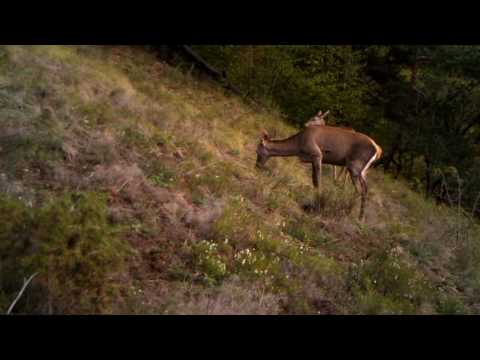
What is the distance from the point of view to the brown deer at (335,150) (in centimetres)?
1145

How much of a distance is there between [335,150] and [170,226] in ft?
18.5

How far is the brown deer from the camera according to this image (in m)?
11.4

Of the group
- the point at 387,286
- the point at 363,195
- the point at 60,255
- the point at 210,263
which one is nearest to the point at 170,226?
the point at 210,263

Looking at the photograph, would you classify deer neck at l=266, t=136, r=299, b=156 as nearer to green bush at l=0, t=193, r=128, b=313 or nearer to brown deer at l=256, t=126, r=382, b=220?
brown deer at l=256, t=126, r=382, b=220

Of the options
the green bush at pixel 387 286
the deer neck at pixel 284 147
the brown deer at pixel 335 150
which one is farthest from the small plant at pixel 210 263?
the deer neck at pixel 284 147

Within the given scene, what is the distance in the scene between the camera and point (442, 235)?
1034 cm

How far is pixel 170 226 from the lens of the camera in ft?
22.9

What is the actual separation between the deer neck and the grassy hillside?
53 cm

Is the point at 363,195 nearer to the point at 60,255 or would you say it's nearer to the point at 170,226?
the point at 170,226

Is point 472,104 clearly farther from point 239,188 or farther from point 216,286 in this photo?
point 216,286

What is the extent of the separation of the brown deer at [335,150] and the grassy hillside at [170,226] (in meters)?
0.56

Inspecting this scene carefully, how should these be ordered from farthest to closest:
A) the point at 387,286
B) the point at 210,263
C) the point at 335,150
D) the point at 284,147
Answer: the point at 284,147
the point at 335,150
the point at 387,286
the point at 210,263
